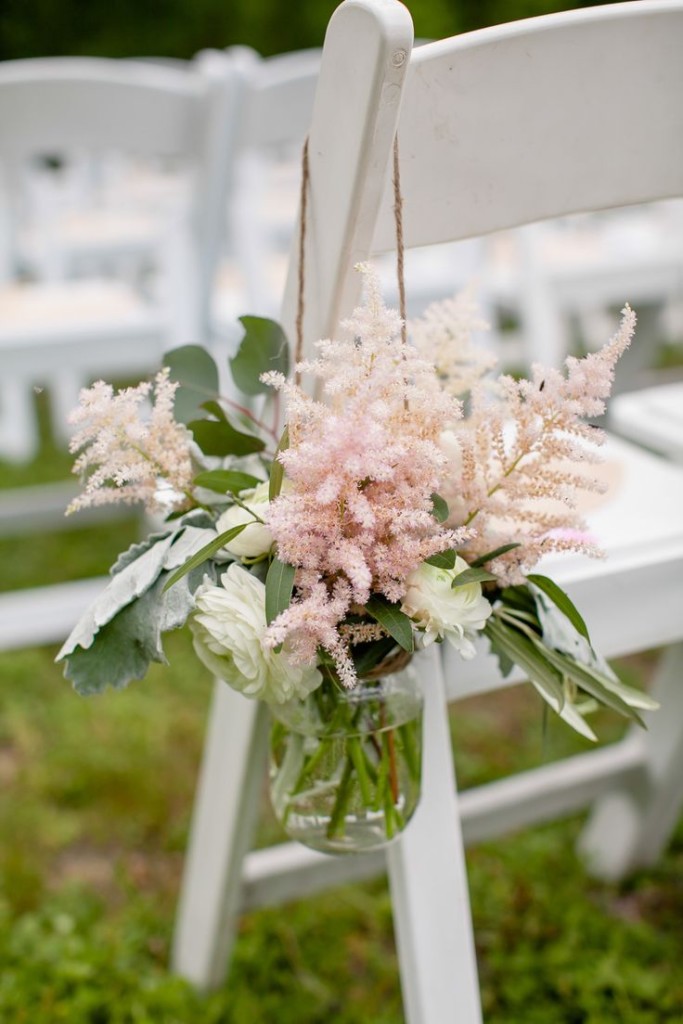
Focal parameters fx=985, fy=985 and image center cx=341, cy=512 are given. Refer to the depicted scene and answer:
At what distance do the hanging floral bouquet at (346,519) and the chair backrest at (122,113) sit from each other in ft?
3.46

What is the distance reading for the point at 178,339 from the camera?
6.44 ft

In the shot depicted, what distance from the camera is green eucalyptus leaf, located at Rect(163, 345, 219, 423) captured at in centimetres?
73

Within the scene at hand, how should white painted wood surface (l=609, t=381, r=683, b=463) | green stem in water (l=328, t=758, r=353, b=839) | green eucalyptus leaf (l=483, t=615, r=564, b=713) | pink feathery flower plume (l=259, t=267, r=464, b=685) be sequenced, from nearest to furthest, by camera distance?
pink feathery flower plume (l=259, t=267, r=464, b=685) → green eucalyptus leaf (l=483, t=615, r=564, b=713) → green stem in water (l=328, t=758, r=353, b=839) → white painted wood surface (l=609, t=381, r=683, b=463)

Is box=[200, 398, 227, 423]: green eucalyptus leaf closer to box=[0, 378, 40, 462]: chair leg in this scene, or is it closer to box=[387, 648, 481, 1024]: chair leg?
box=[387, 648, 481, 1024]: chair leg

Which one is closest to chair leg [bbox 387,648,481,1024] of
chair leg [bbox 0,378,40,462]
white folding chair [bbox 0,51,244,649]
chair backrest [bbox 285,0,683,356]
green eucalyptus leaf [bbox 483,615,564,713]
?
green eucalyptus leaf [bbox 483,615,564,713]

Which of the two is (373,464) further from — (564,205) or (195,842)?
(195,842)

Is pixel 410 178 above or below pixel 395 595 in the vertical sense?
above

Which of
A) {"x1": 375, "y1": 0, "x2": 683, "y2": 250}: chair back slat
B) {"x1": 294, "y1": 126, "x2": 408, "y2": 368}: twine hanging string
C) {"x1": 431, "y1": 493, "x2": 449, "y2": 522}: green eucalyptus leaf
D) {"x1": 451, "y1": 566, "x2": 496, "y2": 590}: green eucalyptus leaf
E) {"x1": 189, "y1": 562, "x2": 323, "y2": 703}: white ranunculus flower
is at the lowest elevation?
{"x1": 189, "y1": 562, "x2": 323, "y2": 703}: white ranunculus flower

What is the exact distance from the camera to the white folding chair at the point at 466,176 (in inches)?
23.9

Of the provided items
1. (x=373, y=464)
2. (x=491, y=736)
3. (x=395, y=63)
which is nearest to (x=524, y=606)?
(x=373, y=464)

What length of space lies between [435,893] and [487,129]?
579mm

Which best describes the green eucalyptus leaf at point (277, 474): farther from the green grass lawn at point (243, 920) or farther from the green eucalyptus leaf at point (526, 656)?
the green grass lawn at point (243, 920)

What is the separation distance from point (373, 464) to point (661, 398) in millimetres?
844

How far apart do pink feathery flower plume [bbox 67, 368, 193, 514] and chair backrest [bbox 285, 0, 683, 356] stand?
0.13m
